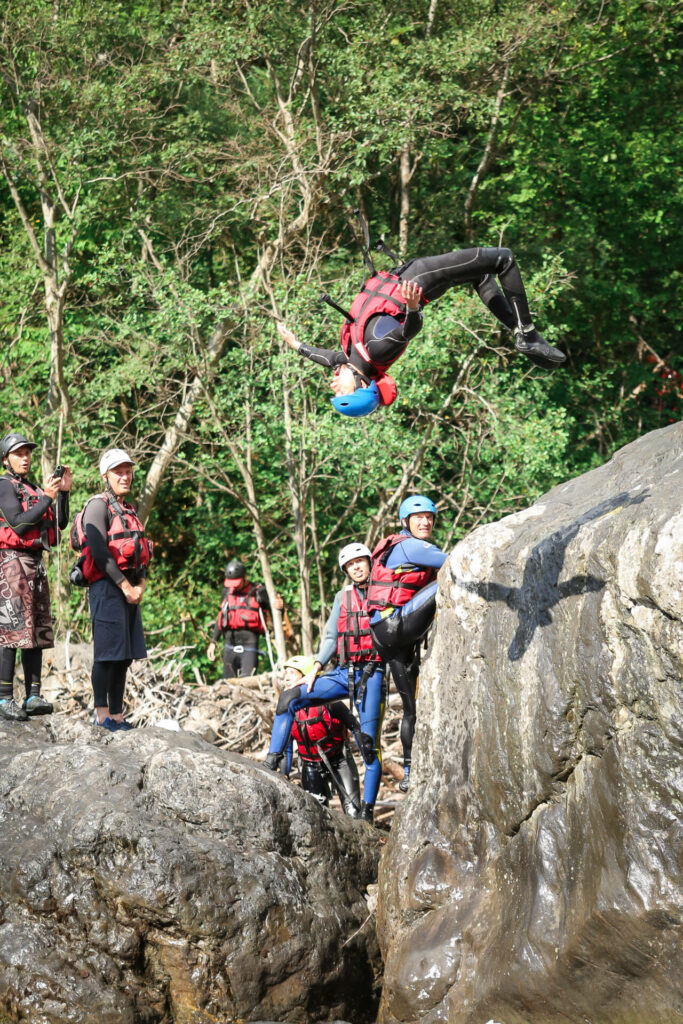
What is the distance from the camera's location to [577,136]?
1673cm

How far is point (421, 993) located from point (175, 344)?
417 inches

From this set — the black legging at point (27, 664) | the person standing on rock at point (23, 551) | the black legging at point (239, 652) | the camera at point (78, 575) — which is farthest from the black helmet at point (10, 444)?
the black legging at point (239, 652)

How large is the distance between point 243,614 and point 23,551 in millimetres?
5498

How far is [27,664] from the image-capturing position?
8.05 m

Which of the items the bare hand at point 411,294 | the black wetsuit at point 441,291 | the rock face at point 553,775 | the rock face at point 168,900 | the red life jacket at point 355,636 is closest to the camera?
the rock face at point 553,775

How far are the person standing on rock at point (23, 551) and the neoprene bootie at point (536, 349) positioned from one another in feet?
10.9

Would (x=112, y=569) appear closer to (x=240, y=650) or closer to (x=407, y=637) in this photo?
(x=407, y=637)

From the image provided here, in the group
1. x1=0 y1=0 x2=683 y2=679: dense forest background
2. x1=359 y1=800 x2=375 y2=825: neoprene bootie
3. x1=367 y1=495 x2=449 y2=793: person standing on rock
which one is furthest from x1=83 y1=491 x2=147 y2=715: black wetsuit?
x1=0 y1=0 x2=683 y2=679: dense forest background

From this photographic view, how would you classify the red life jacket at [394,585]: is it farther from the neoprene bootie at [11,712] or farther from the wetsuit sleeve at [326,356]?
the neoprene bootie at [11,712]

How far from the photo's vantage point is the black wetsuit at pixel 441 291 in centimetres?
588

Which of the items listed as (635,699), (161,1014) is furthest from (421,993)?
(635,699)

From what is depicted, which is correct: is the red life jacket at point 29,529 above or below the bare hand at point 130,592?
above

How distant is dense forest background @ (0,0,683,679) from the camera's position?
1428cm

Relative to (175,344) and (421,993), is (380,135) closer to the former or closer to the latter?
(175,344)
